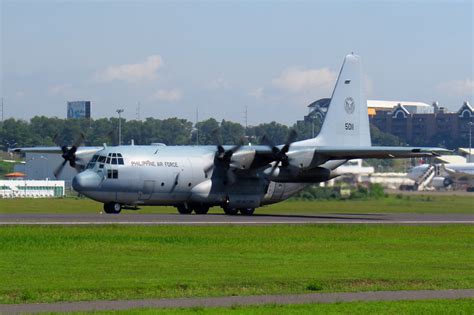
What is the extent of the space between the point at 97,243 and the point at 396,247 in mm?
10309

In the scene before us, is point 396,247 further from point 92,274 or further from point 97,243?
point 92,274

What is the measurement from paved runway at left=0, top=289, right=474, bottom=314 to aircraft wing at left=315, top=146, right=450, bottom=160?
3080 centimetres

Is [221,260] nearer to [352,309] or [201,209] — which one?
[352,309]

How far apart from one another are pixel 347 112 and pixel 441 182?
3984 centimetres

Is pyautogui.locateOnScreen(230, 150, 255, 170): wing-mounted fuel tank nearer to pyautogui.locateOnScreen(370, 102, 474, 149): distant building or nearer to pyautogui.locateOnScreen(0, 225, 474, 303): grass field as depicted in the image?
pyautogui.locateOnScreen(0, 225, 474, 303): grass field

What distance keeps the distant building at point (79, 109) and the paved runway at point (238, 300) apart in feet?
539

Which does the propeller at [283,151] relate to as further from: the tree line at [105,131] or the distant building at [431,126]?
the distant building at [431,126]

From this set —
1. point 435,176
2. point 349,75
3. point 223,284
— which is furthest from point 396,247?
point 435,176

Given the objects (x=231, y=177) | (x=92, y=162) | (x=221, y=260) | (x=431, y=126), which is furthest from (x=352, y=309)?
(x=431, y=126)

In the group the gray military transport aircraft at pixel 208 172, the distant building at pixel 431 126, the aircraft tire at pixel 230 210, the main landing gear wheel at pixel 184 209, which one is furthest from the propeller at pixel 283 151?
the distant building at pixel 431 126

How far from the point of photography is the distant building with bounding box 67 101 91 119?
184375mm

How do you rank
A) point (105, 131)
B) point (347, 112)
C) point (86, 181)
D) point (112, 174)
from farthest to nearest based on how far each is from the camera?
point (105, 131) → point (347, 112) → point (112, 174) → point (86, 181)

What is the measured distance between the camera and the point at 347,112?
207ft

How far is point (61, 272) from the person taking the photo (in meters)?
25.9
